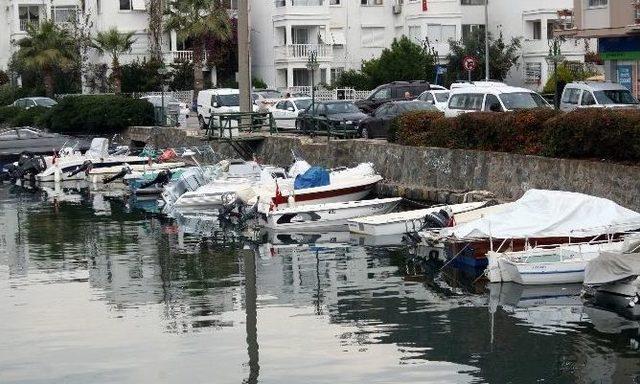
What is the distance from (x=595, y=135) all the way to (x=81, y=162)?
27037 millimetres

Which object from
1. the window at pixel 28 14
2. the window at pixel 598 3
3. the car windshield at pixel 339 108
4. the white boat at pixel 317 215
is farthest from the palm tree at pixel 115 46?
the white boat at pixel 317 215

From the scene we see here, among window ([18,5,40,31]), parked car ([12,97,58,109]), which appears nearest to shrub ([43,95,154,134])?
parked car ([12,97,58,109])

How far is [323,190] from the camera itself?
1446 inches

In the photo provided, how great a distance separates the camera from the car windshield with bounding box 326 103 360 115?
→ 1917 inches

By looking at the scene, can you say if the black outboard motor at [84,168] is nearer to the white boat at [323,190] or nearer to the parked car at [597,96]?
the white boat at [323,190]

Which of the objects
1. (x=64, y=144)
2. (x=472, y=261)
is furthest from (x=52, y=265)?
(x=64, y=144)

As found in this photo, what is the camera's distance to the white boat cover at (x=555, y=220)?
26469 millimetres

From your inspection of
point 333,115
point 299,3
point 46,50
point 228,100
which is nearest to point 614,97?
point 333,115

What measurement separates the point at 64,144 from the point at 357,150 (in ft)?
61.8

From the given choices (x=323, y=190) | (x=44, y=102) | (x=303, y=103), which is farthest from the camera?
(x=44, y=102)

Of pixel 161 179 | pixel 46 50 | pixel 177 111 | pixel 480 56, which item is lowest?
pixel 161 179

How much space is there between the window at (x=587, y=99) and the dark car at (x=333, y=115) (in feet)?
26.0

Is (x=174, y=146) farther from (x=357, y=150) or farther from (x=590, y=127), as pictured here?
(x=590, y=127)

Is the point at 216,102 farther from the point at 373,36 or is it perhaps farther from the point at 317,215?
the point at 317,215
